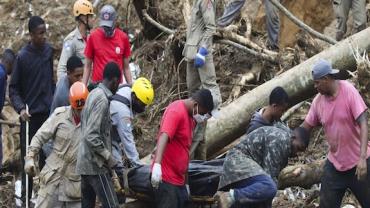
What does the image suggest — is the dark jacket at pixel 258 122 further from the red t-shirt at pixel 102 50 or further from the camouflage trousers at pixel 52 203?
the red t-shirt at pixel 102 50

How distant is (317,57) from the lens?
10.4 metres

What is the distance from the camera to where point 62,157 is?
8562 mm

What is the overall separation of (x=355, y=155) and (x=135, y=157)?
1.99 meters

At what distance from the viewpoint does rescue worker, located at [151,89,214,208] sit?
8.08m

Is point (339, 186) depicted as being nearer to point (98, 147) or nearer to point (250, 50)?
point (98, 147)

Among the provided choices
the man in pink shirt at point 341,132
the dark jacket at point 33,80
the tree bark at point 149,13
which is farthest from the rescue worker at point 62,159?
the tree bark at point 149,13

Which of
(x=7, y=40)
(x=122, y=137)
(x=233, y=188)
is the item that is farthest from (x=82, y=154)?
(x=7, y=40)

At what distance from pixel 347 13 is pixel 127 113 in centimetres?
450

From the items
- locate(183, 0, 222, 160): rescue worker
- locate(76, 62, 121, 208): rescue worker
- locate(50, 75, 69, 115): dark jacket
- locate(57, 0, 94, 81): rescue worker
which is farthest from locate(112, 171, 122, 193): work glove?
locate(183, 0, 222, 160): rescue worker

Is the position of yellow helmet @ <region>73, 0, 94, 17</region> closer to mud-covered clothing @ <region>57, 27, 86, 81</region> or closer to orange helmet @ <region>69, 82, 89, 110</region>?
mud-covered clothing @ <region>57, 27, 86, 81</region>

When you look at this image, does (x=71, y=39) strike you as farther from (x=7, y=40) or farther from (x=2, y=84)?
(x=7, y=40)

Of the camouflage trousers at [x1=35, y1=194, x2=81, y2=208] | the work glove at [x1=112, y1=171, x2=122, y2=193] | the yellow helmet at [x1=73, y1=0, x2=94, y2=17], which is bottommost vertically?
the camouflage trousers at [x1=35, y1=194, x2=81, y2=208]

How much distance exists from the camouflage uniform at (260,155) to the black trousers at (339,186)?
0.69 m

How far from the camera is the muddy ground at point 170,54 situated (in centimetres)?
1115
